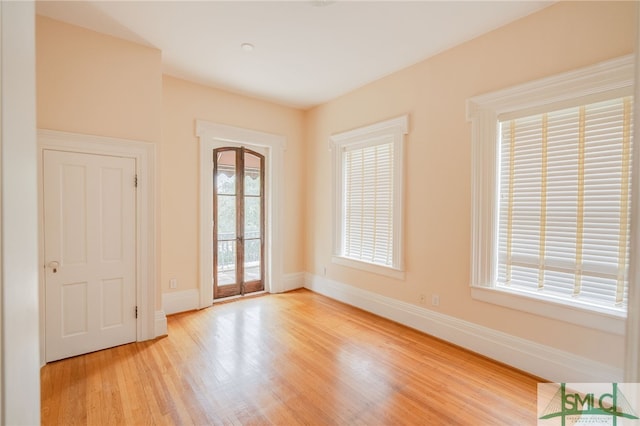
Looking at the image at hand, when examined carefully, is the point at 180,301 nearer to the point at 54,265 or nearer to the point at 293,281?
the point at 54,265

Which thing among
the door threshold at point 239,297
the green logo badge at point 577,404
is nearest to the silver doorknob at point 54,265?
the door threshold at point 239,297

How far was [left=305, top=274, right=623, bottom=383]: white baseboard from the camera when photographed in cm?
234

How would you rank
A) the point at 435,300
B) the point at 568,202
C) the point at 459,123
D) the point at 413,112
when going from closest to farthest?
1. the point at 568,202
2. the point at 459,123
3. the point at 435,300
4. the point at 413,112

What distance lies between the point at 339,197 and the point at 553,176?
106 inches

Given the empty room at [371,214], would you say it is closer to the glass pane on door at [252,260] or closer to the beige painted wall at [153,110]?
the beige painted wall at [153,110]

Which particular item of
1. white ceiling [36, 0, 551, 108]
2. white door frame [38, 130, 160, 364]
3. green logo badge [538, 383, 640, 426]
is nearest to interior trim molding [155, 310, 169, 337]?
white door frame [38, 130, 160, 364]

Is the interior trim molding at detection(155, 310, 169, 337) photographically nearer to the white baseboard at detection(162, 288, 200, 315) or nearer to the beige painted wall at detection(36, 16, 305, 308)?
the beige painted wall at detection(36, 16, 305, 308)

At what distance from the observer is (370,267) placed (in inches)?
163

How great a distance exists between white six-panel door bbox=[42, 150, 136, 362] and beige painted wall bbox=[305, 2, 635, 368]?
9.37ft

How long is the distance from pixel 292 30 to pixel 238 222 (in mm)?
2853

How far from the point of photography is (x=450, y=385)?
2.44 meters

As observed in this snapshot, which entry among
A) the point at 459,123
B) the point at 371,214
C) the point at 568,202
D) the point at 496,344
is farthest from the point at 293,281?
the point at 568,202

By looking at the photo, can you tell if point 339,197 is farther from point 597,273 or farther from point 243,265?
point 597,273

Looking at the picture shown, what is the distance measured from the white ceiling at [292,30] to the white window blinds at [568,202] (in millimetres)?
1075
